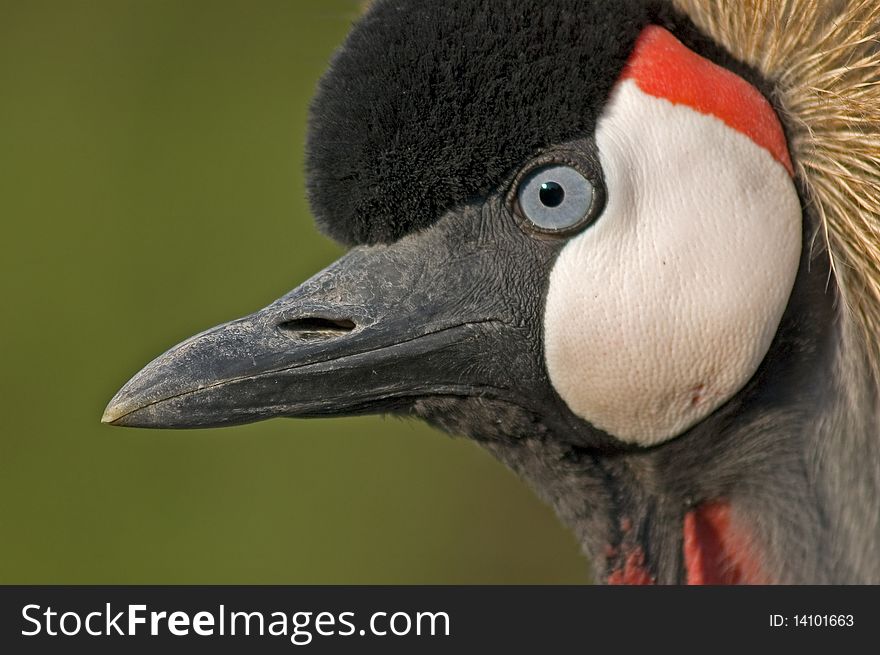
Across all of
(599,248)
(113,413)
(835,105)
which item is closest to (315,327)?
(113,413)

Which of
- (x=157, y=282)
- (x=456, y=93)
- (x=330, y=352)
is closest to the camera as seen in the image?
(x=456, y=93)

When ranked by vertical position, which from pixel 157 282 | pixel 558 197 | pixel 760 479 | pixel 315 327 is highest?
pixel 157 282

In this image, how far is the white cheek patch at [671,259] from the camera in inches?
64.0

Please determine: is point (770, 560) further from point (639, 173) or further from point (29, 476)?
point (29, 476)

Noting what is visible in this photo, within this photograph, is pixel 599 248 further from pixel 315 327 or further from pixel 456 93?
pixel 315 327

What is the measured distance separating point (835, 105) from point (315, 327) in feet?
2.60

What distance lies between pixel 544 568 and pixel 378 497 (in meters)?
0.81

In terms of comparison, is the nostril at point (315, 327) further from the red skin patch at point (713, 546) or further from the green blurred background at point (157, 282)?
the green blurred background at point (157, 282)

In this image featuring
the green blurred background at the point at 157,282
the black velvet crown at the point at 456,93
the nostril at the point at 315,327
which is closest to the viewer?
the black velvet crown at the point at 456,93

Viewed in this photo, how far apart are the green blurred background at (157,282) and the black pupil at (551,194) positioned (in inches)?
92.6

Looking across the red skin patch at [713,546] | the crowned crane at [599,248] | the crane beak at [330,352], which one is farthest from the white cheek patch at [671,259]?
the red skin patch at [713,546]

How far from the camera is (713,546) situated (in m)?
1.88

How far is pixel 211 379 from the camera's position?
1.64 meters

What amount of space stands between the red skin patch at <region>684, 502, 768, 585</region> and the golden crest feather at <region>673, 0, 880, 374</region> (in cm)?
36
